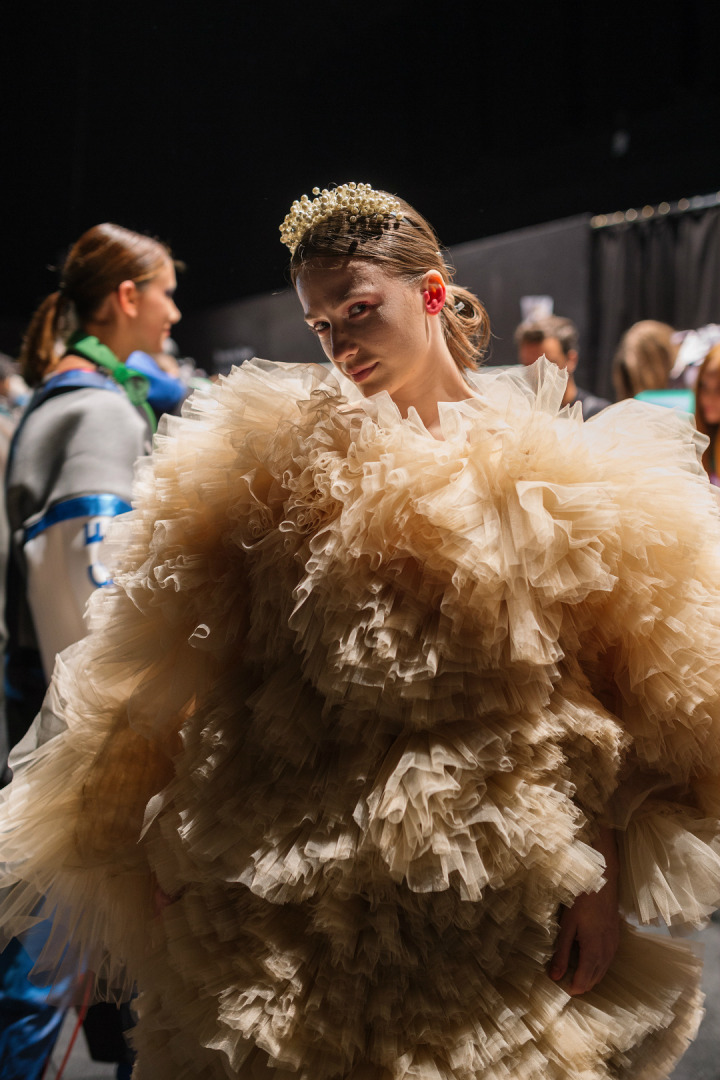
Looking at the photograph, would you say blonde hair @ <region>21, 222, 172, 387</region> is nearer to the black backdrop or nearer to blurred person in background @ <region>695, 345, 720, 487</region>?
the black backdrop

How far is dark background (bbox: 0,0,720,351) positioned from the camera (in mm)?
1945

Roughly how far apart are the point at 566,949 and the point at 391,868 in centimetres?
25

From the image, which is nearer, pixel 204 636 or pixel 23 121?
pixel 204 636

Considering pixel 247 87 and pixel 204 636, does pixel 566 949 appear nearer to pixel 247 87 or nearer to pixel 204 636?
pixel 204 636

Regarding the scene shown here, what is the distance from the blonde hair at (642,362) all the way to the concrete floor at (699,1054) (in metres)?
1.87

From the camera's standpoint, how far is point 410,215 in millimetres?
1221

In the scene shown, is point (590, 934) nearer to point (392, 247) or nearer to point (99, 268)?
point (392, 247)

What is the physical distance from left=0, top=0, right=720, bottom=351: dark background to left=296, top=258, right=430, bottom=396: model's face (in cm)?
37

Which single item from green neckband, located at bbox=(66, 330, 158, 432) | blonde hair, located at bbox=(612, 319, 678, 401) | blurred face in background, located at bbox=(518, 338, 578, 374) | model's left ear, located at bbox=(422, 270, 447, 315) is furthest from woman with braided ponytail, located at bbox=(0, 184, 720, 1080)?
blonde hair, located at bbox=(612, 319, 678, 401)

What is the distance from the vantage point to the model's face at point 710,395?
2.33 m

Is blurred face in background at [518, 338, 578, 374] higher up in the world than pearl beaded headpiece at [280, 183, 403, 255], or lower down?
lower down

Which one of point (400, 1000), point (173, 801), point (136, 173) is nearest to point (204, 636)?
point (173, 801)

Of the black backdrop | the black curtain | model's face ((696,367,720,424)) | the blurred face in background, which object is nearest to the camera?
model's face ((696,367,720,424))

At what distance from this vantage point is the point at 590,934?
0.99m
